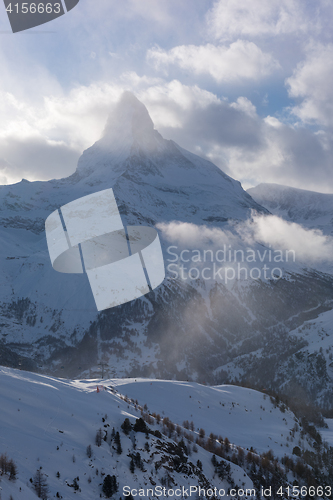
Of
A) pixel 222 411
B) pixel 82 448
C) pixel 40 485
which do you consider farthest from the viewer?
pixel 222 411

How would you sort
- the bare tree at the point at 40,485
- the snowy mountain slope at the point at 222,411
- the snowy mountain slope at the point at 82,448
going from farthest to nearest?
the snowy mountain slope at the point at 222,411
the snowy mountain slope at the point at 82,448
the bare tree at the point at 40,485

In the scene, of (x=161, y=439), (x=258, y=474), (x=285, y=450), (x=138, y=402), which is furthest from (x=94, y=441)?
(x=285, y=450)

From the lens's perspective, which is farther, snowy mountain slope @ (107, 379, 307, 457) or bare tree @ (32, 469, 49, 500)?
snowy mountain slope @ (107, 379, 307, 457)

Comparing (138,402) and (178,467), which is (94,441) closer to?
(178,467)

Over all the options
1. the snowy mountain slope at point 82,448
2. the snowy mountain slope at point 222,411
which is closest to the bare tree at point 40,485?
the snowy mountain slope at point 82,448

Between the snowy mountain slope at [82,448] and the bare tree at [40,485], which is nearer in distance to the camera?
the bare tree at [40,485]

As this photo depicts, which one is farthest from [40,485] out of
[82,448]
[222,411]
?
[222,411]

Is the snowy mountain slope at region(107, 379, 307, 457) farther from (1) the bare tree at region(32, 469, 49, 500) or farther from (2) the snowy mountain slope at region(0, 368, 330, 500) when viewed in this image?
(1) the bare tree at region(32, 469, 49, 500)

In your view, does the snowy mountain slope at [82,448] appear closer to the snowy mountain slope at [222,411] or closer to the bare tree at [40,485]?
the bare tree at [40,485]

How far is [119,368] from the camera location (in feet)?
641

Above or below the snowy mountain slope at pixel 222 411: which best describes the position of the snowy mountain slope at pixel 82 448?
above

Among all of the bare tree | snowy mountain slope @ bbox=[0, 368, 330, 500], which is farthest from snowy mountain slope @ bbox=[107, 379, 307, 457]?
the bare tree

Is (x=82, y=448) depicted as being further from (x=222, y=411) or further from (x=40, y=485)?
(x=222, y=411)

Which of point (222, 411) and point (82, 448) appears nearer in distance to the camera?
point (82, 448)
